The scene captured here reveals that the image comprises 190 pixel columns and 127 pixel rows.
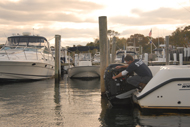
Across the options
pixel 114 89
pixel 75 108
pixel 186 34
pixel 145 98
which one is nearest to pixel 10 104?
pixel 75 108

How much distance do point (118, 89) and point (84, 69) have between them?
33.8 feet

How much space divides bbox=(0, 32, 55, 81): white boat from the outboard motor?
848 cm

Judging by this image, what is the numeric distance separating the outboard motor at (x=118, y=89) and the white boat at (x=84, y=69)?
988 cm

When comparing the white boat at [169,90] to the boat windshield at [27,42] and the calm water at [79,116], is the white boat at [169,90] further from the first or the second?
the boat windshield at [27,42]

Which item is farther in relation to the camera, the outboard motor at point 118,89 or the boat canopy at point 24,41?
the boat canopy at point 24,41

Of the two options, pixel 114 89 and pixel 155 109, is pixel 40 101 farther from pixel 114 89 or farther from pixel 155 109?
pixel 155 109

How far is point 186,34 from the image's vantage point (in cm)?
4325

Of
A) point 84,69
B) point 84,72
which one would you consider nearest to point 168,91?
point 84,69

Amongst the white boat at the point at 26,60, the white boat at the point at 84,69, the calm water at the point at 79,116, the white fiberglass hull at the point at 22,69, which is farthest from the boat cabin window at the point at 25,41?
the calm water at the point at 79,116

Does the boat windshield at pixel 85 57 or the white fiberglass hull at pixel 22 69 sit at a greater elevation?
the boat windshield at pixel 85 57

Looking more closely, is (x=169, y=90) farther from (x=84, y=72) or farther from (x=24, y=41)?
(x=24, y=41)

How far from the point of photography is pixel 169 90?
20.5ft

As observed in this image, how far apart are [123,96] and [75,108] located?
1.43 m

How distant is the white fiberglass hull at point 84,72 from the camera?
57.7ft
